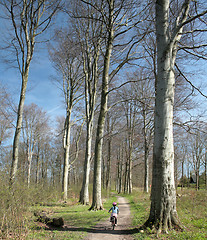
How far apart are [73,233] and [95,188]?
15.4 ft

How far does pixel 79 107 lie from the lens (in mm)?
18094

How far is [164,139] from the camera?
5.71 meters

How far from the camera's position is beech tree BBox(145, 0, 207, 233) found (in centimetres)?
534

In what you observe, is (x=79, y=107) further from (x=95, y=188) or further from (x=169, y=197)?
(x=169, y=197)

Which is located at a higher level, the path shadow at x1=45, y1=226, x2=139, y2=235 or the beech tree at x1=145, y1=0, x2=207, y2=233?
the beech tree at x1=145, y1=0, x2=207, y2=233

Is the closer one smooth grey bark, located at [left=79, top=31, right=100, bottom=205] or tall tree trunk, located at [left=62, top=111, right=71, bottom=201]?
smooth grey bark, located at [left=79, top=31, right=100, bottom=205]

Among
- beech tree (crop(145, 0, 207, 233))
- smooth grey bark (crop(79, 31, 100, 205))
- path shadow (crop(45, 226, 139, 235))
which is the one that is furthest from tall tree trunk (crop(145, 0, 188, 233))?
smooth grey bark (crop(79, 31, 100, 205))

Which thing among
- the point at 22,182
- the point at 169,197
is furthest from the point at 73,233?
the point at 169,197

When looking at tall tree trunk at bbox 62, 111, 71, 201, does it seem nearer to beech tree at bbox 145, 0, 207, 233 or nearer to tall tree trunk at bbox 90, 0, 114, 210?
tall tree trunk at bbox 90, 0, 114, 210

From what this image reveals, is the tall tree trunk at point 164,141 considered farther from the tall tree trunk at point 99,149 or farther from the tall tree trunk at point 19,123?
the tall tree trunk at point 19,123

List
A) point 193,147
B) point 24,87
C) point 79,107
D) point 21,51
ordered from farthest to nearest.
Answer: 1. point 193,147
2. point 79,107
3. point 21,51
4. point 24,87

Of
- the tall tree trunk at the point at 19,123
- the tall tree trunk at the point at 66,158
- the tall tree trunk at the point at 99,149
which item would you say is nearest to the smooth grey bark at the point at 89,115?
the tall tree trunk at the point at 99,149

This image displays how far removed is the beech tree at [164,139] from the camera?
5.34 m

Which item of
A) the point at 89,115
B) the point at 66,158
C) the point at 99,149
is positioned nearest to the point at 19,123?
the point at 99,149
